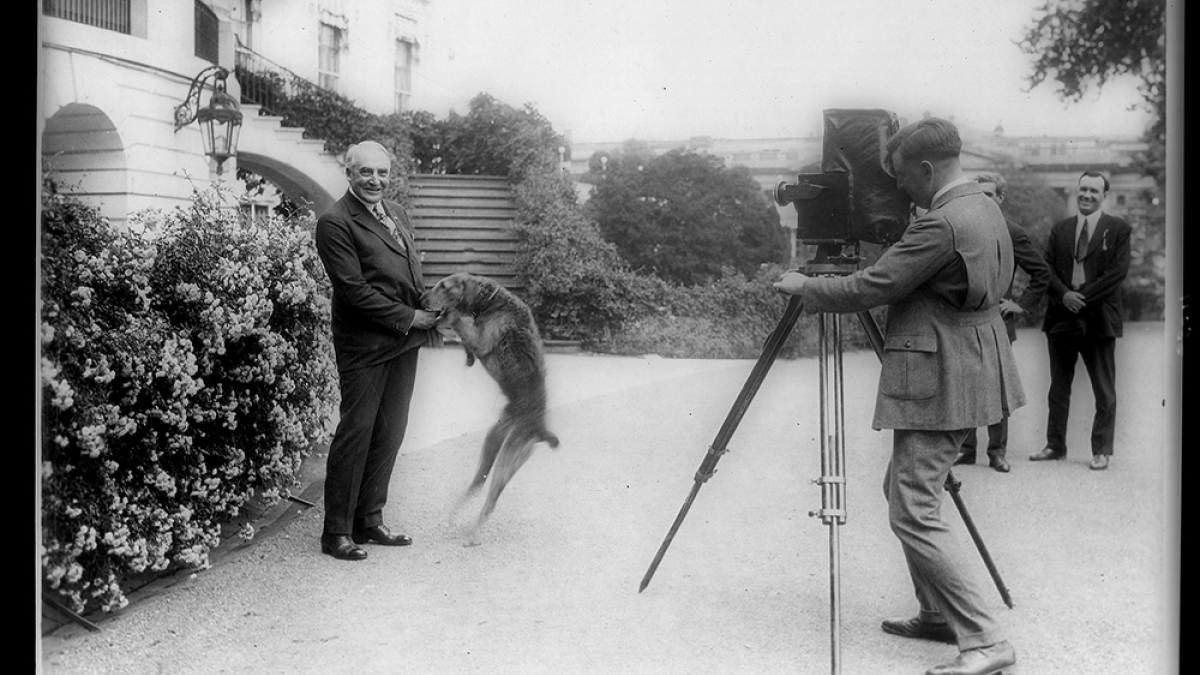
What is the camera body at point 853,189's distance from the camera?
3918 millimetres

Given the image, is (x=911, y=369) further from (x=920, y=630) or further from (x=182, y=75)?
(x=182, y=75)

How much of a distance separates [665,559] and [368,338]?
159cm

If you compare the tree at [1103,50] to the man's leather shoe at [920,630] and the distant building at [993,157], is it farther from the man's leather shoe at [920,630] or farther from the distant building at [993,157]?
the man's leather shoe at [920,630]

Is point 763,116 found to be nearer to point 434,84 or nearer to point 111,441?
point 434,84

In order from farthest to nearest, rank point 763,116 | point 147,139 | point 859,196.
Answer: point 147,139 → point 763,116 → point 859,196

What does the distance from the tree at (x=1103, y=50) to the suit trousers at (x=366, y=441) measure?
288cm

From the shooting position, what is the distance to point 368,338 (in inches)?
182

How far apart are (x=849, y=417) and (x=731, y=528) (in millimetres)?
748

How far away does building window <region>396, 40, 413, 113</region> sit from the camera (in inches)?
176

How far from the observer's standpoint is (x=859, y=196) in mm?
3945

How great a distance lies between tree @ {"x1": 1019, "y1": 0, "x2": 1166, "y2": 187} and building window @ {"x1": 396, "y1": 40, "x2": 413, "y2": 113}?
248 centimetres

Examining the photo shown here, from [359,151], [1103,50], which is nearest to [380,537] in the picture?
[359,151]
